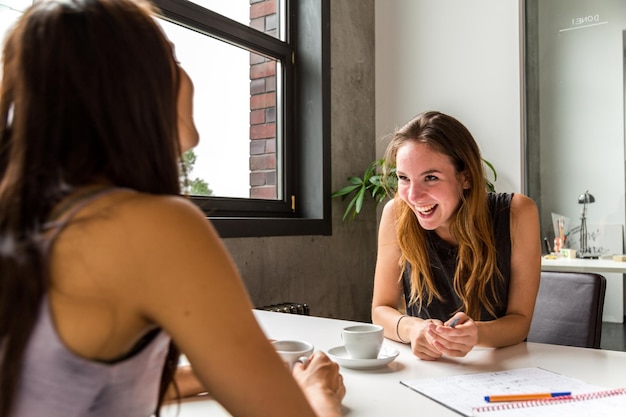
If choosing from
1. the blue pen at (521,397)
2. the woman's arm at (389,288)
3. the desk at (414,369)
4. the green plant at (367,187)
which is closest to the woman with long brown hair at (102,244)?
the desk at (414,369)

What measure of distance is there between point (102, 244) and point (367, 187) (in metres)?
2.98

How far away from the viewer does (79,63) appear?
0.56 meters

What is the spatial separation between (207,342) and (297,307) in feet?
7.72

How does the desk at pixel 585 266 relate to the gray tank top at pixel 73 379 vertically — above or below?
below

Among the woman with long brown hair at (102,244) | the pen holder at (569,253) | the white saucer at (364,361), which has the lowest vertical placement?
the white saucer at (364,361)

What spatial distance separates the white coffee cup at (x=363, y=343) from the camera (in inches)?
47.9

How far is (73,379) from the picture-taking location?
1.77 feet

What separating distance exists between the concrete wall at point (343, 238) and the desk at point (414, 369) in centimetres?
147

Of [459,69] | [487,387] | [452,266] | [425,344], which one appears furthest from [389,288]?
[459,69]

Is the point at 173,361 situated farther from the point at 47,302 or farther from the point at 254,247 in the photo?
the point at 254,247

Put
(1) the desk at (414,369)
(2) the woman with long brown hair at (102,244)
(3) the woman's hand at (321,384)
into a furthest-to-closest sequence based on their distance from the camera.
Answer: (1) the desk at (414,369), (3) the woman's hand at (321,384), (2) the woman with long brown hair at (102,244)

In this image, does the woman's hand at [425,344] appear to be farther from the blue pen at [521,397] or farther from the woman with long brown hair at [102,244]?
the woman with long brown hair at [102,244]

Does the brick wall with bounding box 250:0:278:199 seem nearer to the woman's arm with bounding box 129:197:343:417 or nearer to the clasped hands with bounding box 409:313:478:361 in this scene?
the clasped hands with bounding box 409:313:478:361

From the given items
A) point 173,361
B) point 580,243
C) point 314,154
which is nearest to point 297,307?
point 314,154
